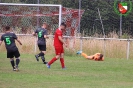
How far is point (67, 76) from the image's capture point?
17.0 m

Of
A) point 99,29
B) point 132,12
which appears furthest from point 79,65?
point 132,12

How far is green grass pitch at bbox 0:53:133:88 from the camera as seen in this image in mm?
14570

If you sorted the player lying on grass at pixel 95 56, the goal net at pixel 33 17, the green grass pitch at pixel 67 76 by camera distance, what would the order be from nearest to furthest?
the green grass pitch at pixel 67 76
the player lying on grass at pixel 95 56
the goal net at pixel 33 17

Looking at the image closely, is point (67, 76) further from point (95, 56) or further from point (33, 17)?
point (33, 17)

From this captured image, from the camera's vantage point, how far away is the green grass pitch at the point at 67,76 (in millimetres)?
14570

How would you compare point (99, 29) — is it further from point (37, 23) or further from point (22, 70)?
point (22, 70)

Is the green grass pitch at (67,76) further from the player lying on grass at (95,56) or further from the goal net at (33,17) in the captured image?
the goal net at (33,17)

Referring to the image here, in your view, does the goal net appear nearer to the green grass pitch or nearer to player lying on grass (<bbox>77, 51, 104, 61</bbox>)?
player lying on grass (<bbox>77, 51, 104, 61</bbox>)

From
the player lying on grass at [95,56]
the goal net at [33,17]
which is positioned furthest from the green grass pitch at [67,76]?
the goal net at [33,17]

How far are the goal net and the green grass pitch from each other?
23.5 feet

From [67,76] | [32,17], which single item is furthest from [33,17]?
[67,76]

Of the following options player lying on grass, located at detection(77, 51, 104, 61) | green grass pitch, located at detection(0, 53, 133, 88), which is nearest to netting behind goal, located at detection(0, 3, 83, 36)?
player lying on grass, located at detection(77, 51, 104, 61)

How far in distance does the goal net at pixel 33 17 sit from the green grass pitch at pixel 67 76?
23.5ft

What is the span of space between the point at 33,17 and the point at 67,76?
13.7 meters
